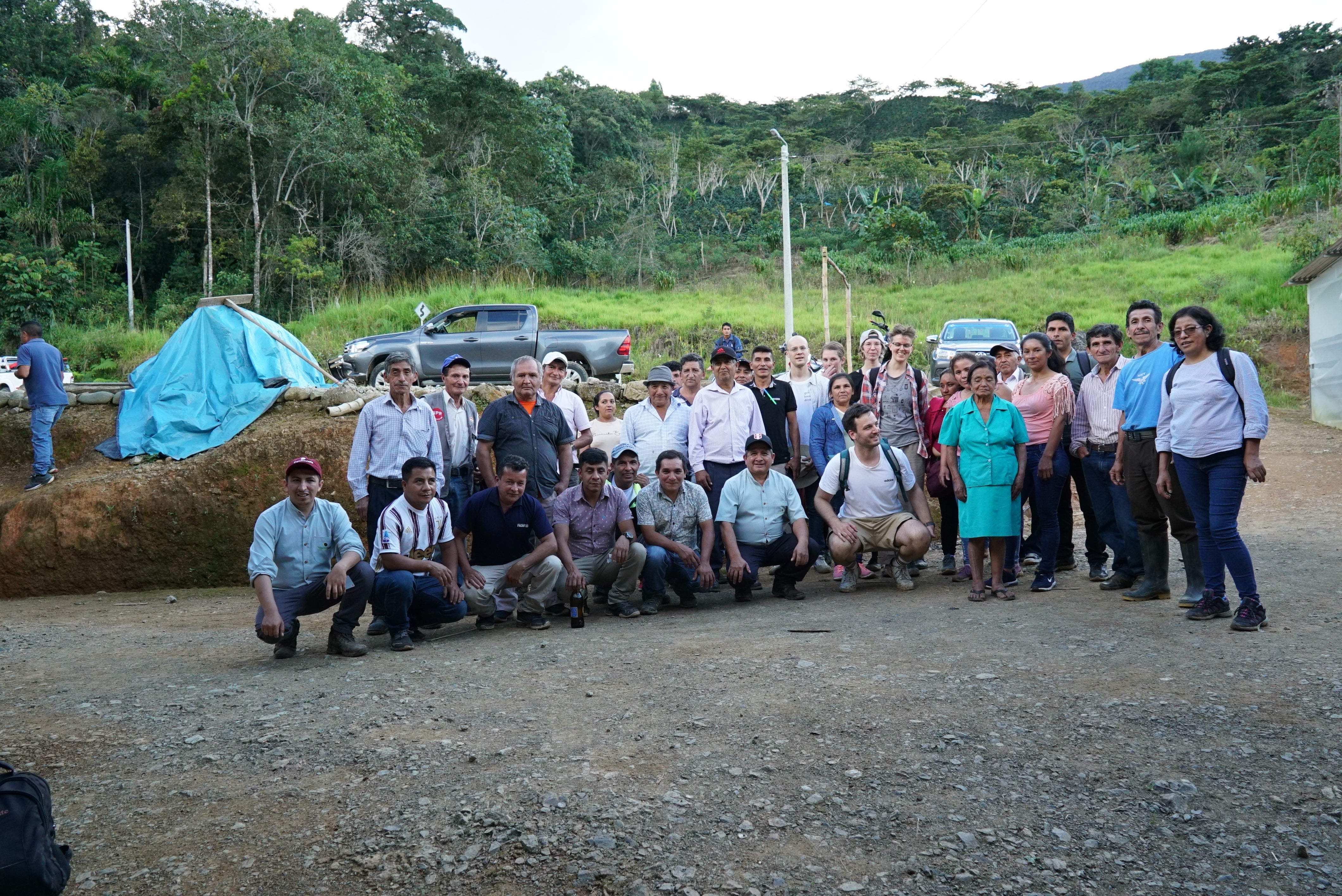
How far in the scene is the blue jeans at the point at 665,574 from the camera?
6.86 m

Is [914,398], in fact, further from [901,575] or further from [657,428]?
[657,428]

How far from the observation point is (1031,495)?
7.04m

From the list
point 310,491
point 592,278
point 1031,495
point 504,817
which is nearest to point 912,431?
point 1031,495

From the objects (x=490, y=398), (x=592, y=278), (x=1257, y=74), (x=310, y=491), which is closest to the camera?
(x=310, y=491)

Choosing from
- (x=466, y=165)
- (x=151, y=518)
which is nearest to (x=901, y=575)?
(x=151, y=518)

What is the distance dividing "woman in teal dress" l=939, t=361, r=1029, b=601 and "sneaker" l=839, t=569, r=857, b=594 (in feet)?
3.07

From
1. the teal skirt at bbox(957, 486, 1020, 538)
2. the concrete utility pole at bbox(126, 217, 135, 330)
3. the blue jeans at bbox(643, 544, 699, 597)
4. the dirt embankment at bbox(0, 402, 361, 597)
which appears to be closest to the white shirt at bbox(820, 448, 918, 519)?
the teal skirt at bbox(957, 486, 1020, 538)

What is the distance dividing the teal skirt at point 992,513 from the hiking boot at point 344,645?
12.6ft

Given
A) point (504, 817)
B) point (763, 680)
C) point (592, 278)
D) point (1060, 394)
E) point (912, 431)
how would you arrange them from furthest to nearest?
point (592, 278) → point (912, 431) → point (1060, 394) → point (763, 680) → point (504, 817)

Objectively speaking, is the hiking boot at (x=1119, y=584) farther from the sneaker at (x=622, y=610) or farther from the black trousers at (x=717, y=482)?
the sneaker at (x=622, y=610)

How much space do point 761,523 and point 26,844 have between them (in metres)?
5.14

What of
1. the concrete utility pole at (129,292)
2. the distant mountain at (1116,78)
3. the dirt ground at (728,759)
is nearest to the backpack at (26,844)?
the dirt ground at (728,759)

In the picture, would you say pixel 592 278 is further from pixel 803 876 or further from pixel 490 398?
pixel 803 876

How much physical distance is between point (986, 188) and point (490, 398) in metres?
44.9
